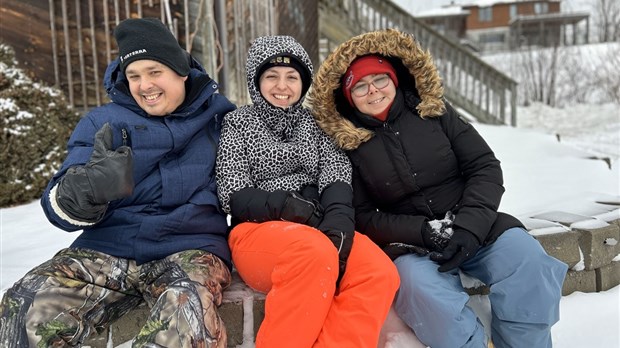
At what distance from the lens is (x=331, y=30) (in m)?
10.4

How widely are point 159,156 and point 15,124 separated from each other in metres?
2.84

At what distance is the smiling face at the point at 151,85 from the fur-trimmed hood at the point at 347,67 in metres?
0.68

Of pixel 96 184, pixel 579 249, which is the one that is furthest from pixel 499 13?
pixel 96 184

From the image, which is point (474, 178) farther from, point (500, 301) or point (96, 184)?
point (96, 184)

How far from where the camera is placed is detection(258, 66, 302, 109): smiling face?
2.30 metres

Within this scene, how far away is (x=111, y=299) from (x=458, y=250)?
1.39m

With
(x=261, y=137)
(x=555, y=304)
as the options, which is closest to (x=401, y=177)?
(x=261, y=137)

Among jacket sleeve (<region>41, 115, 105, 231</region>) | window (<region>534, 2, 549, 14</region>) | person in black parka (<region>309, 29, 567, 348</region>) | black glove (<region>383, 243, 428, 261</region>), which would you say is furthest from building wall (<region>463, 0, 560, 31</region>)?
jacket sleeve (<region>41, 115, 105, 231</region>)

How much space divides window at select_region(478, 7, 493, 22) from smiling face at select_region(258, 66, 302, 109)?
151 feet

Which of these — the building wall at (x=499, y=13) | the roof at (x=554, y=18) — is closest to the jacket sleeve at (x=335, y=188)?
the roof at (x=554, y=18)

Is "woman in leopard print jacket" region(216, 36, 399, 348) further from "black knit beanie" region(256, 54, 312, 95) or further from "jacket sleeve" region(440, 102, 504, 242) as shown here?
"jacket sleeve" region(440, 102, 504, 242)

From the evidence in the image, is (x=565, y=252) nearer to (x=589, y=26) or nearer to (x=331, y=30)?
(x=331, y=30)

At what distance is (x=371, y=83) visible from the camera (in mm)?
2416

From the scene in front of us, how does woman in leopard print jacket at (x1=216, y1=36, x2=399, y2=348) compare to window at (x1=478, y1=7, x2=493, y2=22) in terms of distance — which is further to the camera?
window at (x1=478, y1=7, x2=493, y2=22)
